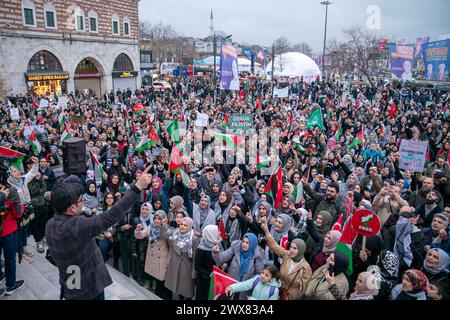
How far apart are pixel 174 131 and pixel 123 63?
28053mm

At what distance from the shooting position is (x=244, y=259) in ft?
14.6

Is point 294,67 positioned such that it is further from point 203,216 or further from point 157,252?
point 157,252

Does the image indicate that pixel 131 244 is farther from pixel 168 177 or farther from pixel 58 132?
pixel 58 132

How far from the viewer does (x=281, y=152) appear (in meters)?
9.82

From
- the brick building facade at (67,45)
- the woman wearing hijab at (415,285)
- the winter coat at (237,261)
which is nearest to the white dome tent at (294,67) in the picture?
the brick building facade at (67,45)

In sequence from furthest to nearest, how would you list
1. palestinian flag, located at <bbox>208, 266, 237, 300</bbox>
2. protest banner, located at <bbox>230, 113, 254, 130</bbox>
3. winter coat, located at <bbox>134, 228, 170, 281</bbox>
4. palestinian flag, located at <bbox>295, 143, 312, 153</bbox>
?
protest banner, located at <bbox>230, 113, 254, 130</bbox> < palestinian flag, located at <bbox>295, 143, 312, 153</bbox> < winter coat, located at <bbox>134, 228, 170, 281</bbox> < palestinian flag, located at <bbox>208, 266, 237, 300</bbox>

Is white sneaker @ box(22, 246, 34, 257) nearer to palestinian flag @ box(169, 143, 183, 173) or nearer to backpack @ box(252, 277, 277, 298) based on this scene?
palestinian flag @ box(169, 143, 183, 173)

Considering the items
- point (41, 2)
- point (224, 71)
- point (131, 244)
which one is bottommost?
point (131, 244)

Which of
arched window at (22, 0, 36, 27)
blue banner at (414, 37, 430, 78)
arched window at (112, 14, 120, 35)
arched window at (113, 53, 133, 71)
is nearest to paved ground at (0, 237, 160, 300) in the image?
arched window at (22, 0, 36, 27)

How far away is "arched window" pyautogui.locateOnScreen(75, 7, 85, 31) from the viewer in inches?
1171

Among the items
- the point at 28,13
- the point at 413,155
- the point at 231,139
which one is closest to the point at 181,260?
the point at 413,155

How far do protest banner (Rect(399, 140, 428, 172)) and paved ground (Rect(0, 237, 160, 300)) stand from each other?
583 cm

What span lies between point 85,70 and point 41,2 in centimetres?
749

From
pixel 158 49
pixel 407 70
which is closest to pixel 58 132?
pixel 407 70
